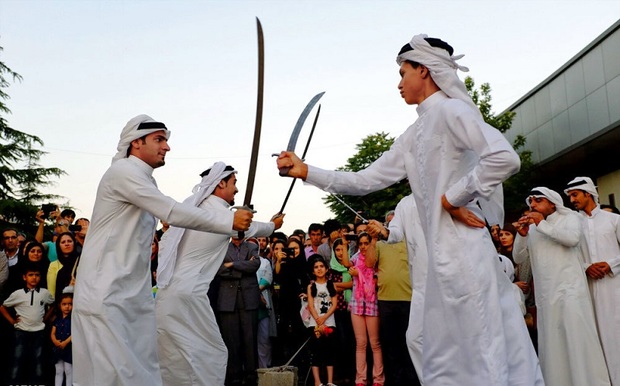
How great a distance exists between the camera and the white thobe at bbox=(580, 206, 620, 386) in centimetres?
776

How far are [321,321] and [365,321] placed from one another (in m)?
0.64

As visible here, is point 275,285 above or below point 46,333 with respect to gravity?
above

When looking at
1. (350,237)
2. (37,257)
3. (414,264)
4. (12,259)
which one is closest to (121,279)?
(414,264)

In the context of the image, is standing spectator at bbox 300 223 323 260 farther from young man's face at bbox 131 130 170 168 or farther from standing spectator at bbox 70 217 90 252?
young man's face at bbox 131 130 170 168

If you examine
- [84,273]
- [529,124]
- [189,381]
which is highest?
[529,124]

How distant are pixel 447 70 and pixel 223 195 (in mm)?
3903

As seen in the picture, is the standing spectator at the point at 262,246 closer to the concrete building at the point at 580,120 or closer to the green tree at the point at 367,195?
the concrete building at the point at 580,120

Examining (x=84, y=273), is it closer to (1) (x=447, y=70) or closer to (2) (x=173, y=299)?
(2) (x=173, y=299)

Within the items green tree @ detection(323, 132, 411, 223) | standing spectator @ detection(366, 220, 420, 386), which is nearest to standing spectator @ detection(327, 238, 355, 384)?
standing spectator @ detection(366, 220, 420, 386)

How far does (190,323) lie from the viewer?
648cm

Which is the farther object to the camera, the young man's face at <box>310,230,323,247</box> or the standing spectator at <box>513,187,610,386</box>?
the young man's face at <box>310,230,323,247</box>

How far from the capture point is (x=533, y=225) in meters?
8.27

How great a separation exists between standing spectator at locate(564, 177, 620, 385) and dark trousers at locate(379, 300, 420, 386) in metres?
2.42

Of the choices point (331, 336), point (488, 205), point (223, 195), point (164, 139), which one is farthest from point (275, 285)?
point (488, 205)
